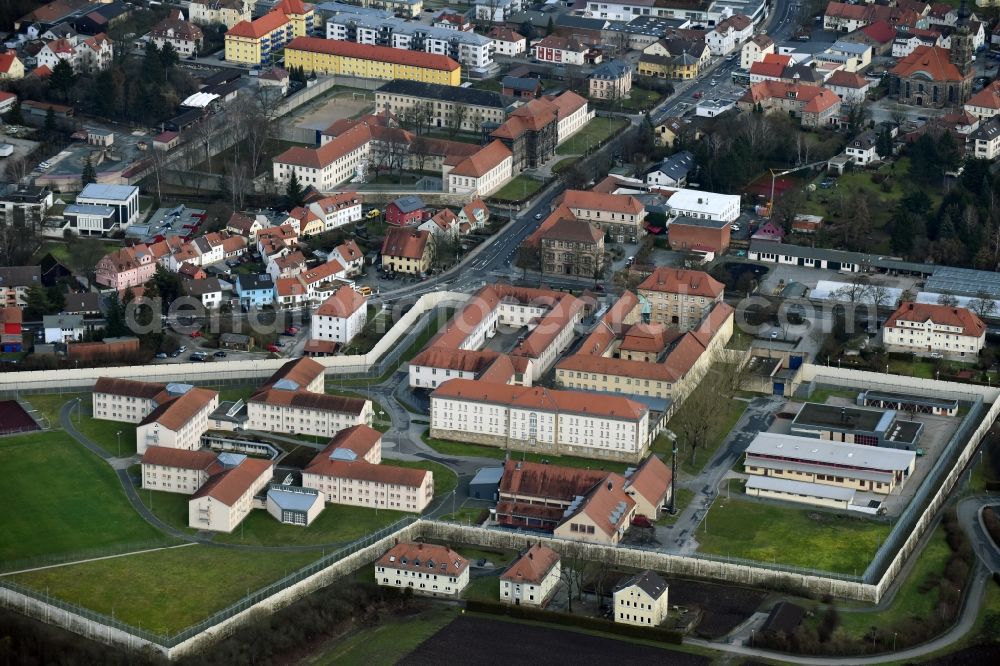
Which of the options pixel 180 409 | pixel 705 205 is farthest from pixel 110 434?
pixel 705 205

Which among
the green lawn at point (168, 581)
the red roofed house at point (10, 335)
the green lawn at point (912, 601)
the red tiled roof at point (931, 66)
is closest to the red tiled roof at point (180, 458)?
the green lawn at point (168, 581)

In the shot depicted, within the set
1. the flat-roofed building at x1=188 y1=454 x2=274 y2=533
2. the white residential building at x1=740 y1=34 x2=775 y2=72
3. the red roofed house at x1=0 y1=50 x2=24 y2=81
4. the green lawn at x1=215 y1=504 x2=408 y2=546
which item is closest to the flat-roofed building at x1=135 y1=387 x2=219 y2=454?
the flat-roofed building at x1=188 y1=454 x2=274 y2=533

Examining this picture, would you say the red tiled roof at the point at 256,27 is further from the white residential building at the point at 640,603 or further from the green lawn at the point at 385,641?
the white residential building at the point at 640,603

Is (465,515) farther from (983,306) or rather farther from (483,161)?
(483,161)

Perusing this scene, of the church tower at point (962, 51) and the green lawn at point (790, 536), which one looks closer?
the green lawn at point (790, 536)

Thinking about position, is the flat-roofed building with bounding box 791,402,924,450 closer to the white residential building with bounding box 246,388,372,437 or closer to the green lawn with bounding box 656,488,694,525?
the green lawn with bounding box 656,488,694,525

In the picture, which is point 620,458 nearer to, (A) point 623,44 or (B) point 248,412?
(B) point 248,412
